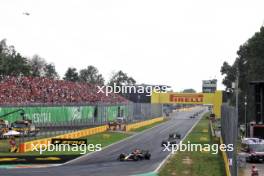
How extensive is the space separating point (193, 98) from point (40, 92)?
36.9 meters

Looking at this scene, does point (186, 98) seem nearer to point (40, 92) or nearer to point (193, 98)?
point (193, 98)

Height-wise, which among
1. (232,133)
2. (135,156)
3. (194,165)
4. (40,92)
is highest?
(40,92)

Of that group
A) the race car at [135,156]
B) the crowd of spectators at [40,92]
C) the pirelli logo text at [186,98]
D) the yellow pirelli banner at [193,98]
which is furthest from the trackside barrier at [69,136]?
the pirelli logo text at [186,98]

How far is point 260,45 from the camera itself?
81.4 metres

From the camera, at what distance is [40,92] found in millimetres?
74250

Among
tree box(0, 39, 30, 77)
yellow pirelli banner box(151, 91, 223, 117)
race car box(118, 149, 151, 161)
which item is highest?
tree box(0, 39, 30, 77)

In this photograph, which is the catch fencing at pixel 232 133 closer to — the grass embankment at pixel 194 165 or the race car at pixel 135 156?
the grass embankment at pixel 194 165

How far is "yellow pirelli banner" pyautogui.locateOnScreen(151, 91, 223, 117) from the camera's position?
99.9m

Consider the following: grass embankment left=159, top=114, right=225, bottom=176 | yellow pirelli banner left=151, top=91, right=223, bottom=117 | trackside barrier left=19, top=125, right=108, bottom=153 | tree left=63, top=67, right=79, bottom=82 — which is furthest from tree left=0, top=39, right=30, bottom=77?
grass embankment left=159, top=114, right=225, bottom=176

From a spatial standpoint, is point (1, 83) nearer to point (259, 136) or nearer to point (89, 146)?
point (89, 146)

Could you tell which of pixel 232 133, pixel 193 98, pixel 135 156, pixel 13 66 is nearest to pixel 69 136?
pixel 135 156

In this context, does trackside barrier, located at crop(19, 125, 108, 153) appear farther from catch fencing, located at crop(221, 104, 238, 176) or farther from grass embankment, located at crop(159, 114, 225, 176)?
catch fencing, located at crop(221, 104, 238, 176)

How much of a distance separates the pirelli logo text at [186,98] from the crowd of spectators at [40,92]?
14801 mm

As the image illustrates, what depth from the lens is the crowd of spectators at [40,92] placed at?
66750 mm
